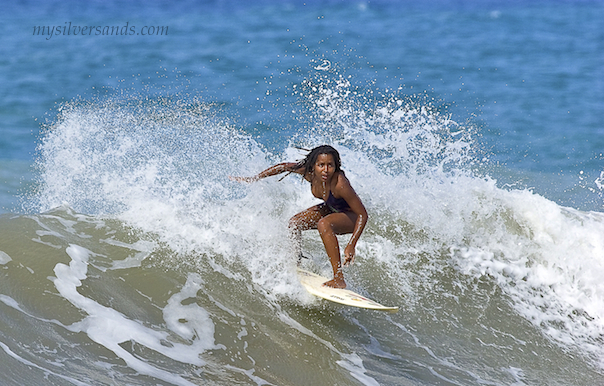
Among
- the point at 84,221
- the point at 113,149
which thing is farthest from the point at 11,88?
the point at 84,221

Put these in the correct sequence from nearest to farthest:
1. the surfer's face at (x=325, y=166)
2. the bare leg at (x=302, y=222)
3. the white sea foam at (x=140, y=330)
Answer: the white sea foam at (x=140, y=330) < the surfer's face at (x=325, y=166) < the bare leg at (x=302, y=222)

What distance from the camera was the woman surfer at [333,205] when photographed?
479 cm

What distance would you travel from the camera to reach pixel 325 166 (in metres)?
4.76

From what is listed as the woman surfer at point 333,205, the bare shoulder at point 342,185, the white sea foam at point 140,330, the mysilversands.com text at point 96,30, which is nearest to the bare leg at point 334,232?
the woman surfer at point 333,205

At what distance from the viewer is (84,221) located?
20.9 ft

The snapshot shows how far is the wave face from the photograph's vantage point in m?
4.50

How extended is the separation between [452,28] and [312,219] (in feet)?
53.7

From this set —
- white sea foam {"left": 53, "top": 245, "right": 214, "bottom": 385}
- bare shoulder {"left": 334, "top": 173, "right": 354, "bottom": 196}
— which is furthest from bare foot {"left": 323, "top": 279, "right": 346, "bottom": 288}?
white sea foam {"left": 53, "top": 245, "right": 214, "bottom": 385}

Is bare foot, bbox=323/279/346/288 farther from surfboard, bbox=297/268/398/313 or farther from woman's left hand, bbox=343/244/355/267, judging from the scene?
woman's left hand, bbox=343/244/355/267

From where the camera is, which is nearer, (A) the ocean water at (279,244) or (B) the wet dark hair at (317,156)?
(A) the ocean water at (279,244)

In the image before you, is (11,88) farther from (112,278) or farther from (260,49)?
(112,278)

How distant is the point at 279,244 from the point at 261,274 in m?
0.31

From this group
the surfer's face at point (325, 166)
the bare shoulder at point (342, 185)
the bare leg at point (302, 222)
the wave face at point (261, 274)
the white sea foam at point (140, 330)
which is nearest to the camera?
the white sea foam at point (140, 330)

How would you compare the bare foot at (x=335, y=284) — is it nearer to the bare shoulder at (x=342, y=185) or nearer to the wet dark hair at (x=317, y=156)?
the bare shoulder at (x=342, y=185)
